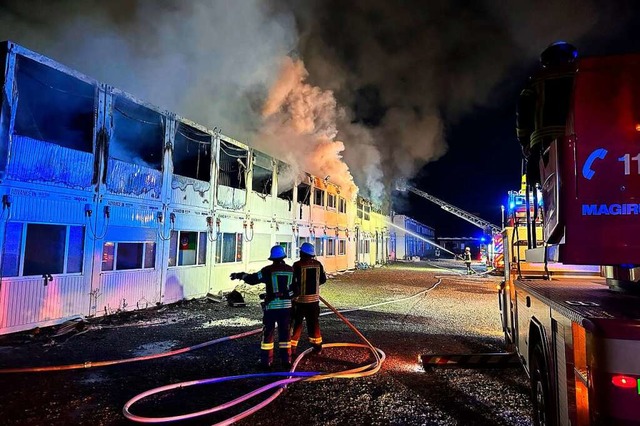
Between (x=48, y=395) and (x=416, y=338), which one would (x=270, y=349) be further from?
(x=416, y=338)

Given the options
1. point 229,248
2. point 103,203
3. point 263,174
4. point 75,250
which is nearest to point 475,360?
point 75,250

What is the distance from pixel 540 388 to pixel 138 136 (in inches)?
480

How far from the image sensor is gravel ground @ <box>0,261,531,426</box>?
4.02 metres

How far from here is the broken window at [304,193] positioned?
20.5 m

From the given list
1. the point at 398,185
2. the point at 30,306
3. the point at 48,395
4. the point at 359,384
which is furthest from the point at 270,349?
the point at 398,185

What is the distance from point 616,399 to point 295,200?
57.0 ft

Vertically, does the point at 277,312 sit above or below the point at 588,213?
below

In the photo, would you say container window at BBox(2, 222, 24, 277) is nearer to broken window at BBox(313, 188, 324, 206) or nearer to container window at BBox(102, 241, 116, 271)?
container window at BBox(102, 241, 116, 271)

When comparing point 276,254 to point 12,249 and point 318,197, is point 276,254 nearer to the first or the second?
point 12,249

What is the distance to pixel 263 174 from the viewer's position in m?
18.2

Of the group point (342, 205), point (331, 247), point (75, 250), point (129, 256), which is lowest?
point (129, 256)

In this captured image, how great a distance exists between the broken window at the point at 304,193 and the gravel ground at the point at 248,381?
11602 mm

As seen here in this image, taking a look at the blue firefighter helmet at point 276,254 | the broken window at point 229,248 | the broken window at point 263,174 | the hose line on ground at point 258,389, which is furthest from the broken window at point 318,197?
the hose line on ground at point 258,389

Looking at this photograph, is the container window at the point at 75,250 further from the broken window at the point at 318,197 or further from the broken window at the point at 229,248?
the broken window at the point at 318,197
